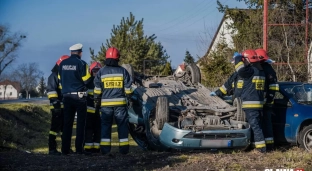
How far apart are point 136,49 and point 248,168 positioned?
1240 inches

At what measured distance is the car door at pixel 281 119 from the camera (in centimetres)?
976

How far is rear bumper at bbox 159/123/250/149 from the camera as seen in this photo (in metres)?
8.62

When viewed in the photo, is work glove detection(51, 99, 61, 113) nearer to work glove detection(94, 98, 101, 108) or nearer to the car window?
work glove detection(94, 98, 101, 108)

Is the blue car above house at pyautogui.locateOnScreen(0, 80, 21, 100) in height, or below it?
below

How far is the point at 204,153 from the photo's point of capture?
28.8 feet

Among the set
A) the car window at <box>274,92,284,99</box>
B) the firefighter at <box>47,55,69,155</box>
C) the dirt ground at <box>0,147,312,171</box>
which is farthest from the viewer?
the car window at <box>274,92,284,99</box>

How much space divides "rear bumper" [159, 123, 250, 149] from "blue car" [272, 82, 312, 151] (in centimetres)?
139

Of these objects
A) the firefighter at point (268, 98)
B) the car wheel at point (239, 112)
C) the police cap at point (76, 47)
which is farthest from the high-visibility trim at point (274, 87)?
the police cap at point (76, 47)

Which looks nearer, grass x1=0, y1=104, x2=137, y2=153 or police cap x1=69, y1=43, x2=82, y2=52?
police cap x1=69, y1=43, x2=82, y2=52

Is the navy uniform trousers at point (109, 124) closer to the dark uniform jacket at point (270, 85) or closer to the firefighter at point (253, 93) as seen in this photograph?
the firefighter at point (253, 93)

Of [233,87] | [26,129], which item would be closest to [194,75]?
[233,87]

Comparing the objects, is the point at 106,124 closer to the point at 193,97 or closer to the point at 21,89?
the point at 193,97

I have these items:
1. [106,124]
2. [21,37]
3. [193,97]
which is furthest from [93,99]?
[21,37]

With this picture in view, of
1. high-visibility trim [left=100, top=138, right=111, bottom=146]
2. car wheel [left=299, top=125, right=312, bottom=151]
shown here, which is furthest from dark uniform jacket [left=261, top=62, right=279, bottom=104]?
high-visibility trim [left=100, top=138, right=111, bottom=146]
